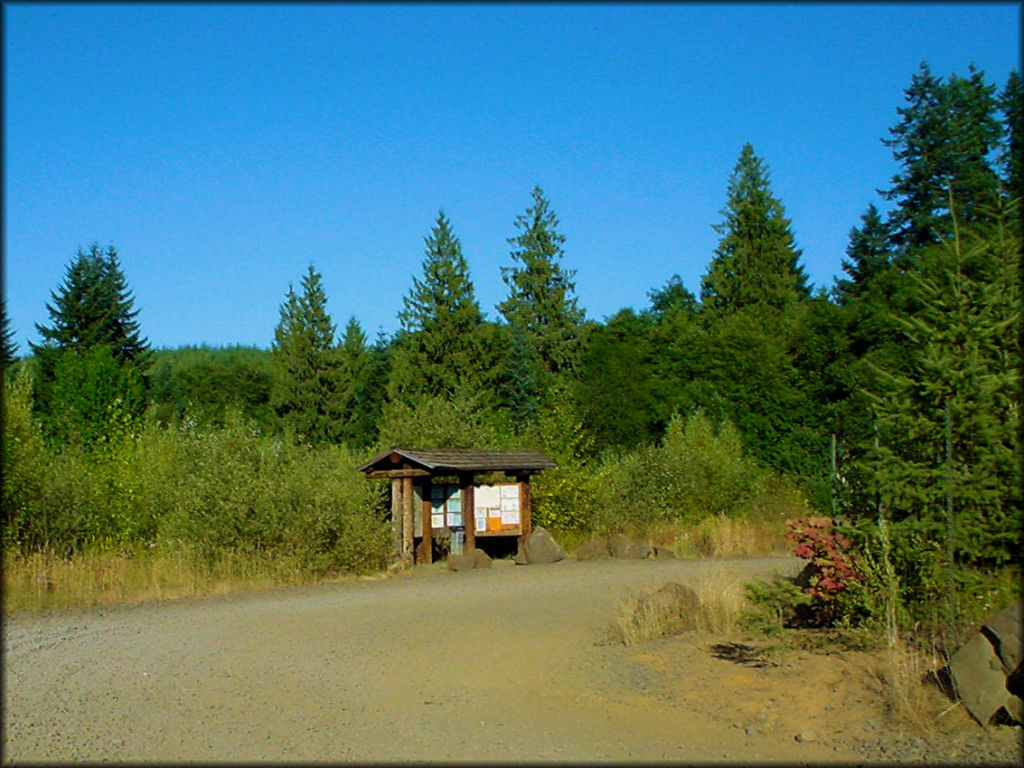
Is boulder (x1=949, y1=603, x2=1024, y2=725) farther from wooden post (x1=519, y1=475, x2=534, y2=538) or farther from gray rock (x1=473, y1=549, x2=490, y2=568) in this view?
wooden post (x1=519, y1=475, x2=534, y2=538)

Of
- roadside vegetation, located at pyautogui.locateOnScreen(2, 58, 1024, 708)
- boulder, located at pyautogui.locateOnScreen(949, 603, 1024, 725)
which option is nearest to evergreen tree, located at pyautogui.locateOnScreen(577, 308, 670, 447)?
roadside vegetation, located at pyautogui.locateOnScreen(2, 58, 1024, 708)

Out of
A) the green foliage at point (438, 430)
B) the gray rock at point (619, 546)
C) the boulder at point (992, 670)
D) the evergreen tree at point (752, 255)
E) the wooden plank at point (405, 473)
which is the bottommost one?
the boulder at point (992, 670)

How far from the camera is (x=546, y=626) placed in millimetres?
14078

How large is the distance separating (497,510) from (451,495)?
44.2 inches

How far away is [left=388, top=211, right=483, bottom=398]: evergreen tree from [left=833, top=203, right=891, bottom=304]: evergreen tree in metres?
17.7

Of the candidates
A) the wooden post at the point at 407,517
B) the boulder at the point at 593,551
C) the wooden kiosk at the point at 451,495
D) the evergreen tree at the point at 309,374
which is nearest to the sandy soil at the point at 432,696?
the wooden post at the point at 407,517

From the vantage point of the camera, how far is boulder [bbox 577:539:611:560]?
2433cm

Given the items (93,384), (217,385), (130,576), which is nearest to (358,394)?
(217,385)

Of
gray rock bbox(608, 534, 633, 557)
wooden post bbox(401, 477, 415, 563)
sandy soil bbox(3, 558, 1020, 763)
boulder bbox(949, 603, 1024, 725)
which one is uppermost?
wooden post bbox(401, 477, 415, 563)

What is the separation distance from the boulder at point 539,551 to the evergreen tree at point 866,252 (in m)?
27.7

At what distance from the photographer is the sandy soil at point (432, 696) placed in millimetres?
7871

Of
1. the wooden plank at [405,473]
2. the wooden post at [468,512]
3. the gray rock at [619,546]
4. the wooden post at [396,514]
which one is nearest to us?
the wooden post at [396,514]

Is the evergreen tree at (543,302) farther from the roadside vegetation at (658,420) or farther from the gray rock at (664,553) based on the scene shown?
the gray rock at (664,553)

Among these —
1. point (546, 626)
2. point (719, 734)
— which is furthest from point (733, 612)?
point (719, 734)
